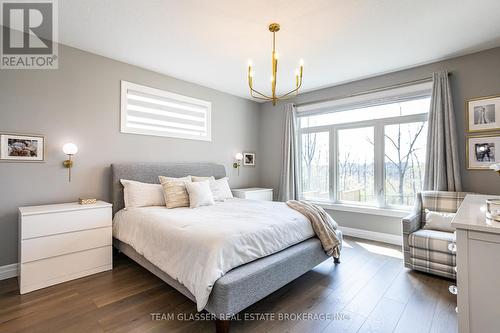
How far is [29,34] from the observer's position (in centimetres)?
274

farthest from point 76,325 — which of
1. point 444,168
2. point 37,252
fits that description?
point 444,168

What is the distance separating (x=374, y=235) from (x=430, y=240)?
52.5 inches

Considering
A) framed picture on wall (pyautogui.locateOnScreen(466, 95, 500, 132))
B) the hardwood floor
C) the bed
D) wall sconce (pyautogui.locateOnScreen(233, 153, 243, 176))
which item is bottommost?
the hardwood floor

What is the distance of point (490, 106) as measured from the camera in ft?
9.84

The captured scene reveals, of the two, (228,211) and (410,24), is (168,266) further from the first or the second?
(410,24)

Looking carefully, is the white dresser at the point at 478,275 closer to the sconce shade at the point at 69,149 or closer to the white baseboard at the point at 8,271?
the sconce shade at the point at 69,149

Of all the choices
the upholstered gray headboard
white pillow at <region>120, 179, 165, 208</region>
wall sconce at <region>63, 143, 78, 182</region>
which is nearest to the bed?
the upholstered gray headboard

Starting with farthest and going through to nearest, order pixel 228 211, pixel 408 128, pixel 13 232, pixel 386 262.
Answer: pixel 408 128, pixel 386 262, pixel 228 211, pixel 13 232

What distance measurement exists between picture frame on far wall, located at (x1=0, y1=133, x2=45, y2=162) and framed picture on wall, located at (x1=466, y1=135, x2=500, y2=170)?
5365 millimetres

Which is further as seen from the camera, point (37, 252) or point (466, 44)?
point (466, 44)

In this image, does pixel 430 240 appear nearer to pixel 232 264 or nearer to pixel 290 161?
pixel 232 264

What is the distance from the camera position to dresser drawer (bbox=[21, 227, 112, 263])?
2.33 meters

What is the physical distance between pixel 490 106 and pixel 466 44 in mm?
840

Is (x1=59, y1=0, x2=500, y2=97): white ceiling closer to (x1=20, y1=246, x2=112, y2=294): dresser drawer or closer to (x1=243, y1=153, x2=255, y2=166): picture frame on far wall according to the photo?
(x1=243, y1=153, x2=255, y2=166): picture frame on far wall
